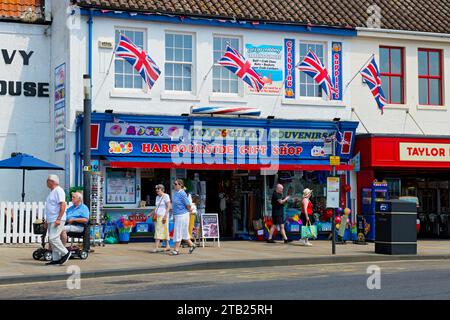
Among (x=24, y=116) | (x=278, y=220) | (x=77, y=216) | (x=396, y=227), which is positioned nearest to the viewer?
(x=77, y=216)

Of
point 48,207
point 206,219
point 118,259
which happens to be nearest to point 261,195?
point 206,219

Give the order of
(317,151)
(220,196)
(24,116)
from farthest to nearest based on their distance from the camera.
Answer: (220,196), (317,151), (24,116)

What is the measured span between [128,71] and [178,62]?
5.03ft

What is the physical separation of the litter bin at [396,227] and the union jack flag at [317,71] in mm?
6212

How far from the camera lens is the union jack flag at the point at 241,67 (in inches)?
934

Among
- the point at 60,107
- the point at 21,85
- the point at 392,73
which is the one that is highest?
the point at 392,73

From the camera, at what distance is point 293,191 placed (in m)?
25.0

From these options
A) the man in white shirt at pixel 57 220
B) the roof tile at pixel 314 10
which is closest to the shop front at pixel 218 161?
the roof tile at pixel 314 10

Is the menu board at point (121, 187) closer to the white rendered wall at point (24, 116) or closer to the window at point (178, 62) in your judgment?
the white rendered wall at point (24, 116)

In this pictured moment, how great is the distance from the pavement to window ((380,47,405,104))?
535cm

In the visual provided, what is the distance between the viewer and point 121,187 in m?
23.1

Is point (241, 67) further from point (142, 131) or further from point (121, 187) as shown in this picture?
point (121, 187)

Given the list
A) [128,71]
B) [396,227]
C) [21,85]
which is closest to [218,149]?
[128,71]

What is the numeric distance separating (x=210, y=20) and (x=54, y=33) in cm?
475
